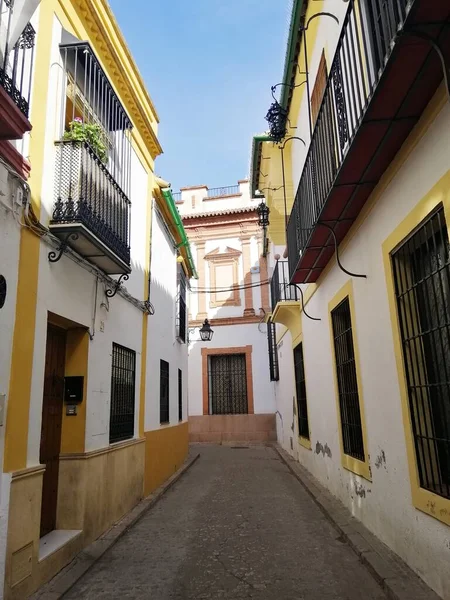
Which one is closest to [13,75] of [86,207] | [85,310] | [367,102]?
[86,207]

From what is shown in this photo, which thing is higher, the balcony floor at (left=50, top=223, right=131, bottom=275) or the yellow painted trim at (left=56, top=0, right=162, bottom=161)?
the yellow painted trim at (left=56, top=0, right=162, bottom=161)

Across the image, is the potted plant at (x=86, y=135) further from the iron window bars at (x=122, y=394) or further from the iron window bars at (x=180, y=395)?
the iron window bars at (x=180, y=395)

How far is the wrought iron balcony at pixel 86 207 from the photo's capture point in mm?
4406

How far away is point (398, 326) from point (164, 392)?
6.26 meters

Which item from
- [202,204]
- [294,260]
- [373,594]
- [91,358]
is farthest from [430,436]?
[202,204]

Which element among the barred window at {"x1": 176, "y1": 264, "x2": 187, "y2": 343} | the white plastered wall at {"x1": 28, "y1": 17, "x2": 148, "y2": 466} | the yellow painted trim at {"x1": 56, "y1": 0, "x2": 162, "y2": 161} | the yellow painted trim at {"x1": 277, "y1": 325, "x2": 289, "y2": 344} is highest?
the yellow painted trim at {"x1": 56, "y1": 0, "x2": 162, "y2": 161}

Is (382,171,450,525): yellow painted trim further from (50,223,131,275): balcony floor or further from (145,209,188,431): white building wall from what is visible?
(145,209,188,431): white building wall

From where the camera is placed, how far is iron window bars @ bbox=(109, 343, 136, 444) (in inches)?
238

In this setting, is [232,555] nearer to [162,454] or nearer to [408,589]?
[408,589]

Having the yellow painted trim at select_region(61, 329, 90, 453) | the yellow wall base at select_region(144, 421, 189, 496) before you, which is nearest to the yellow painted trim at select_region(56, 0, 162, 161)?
the yellow painted trim at select_region(61, 329, 90, 453)

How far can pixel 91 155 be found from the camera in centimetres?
485

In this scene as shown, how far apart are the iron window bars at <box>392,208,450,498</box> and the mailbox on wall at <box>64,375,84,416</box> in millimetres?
3278

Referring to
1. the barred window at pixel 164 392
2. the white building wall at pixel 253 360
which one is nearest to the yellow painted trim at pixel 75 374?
the barred window at pixel 164 392

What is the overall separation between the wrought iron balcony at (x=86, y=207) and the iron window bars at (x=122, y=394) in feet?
4.76
